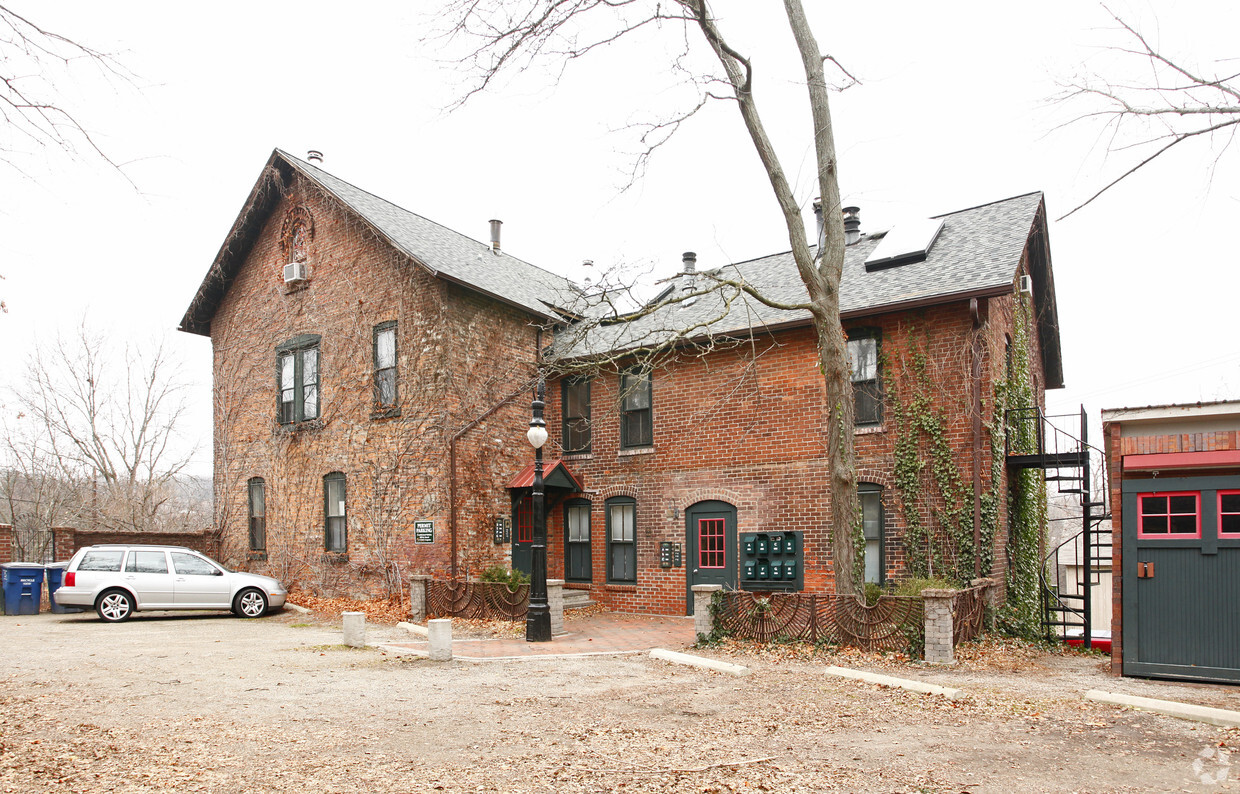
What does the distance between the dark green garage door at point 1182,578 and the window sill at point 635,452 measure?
8.68 m

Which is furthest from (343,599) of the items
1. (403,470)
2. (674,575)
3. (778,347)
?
(778,347)

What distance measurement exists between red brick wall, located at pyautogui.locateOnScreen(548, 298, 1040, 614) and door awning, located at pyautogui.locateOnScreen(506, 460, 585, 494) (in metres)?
0.27

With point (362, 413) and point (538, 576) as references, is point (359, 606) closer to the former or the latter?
point (362, 413)

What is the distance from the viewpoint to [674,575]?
1592 cm

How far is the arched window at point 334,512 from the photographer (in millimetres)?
17375

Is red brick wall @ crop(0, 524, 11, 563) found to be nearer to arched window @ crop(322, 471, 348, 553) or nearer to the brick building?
the brick building

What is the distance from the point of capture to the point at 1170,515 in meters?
9.46

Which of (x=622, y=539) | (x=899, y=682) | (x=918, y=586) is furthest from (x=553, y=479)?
(x=899, y=682)

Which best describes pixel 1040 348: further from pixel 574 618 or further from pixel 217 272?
pixel 217 272

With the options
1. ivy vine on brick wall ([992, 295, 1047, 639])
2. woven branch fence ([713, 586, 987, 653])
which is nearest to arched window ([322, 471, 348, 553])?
woven branch fence ([713, 586, 987, 653])

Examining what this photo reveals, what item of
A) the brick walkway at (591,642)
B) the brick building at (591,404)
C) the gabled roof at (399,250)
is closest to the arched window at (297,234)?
the brick building at (591,404)

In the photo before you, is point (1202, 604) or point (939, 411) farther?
point (939, 411)

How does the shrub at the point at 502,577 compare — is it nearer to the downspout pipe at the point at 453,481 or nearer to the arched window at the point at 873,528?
the downspout pipe at the point at 453,481

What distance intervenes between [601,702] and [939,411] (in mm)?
8024
